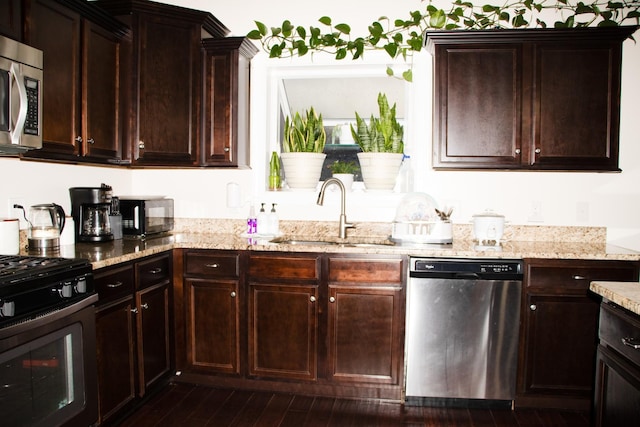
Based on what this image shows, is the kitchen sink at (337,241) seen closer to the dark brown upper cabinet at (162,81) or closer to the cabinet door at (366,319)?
the cabinet door at (366,319)

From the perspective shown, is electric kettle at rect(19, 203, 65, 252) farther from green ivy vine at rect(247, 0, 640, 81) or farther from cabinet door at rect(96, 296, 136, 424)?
green ivy vine at rect(247, 0, 640, 81)

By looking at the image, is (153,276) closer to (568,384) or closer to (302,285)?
(302,285)

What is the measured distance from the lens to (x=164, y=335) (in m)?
2.64

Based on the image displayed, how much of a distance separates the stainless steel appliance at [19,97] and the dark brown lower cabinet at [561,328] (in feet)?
8.09

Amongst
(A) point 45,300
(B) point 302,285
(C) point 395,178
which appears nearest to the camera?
(A) point 45,300

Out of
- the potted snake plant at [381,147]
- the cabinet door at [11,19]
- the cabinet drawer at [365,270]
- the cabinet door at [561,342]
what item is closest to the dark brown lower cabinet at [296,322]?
the cabinet drawer at [365,270]

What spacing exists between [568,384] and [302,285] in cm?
151

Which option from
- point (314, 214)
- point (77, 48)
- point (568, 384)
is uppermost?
point (77, 48)

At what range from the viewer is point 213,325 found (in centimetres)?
271

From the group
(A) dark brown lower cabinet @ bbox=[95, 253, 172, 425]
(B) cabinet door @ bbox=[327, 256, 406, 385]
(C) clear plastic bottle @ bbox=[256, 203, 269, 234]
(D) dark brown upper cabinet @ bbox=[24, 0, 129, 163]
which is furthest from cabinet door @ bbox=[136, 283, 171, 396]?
(B) cabinet door @ bbox=[327, 256, 406, 385]

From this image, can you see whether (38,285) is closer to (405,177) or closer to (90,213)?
(90,213)

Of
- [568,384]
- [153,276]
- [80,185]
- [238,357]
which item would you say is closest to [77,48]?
[80,185]

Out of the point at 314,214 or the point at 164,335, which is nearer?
the point at 164,335

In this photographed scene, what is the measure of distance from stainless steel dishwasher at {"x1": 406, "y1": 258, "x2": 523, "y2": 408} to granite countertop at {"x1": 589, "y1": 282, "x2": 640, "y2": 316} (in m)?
0.87
